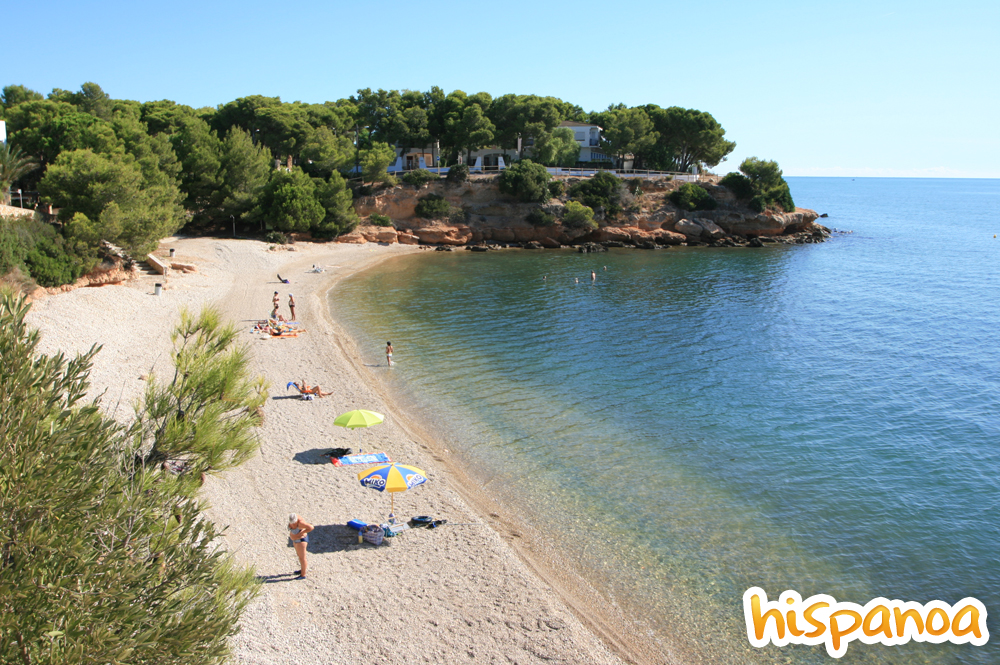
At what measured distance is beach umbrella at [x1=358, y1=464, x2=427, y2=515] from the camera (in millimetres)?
13711

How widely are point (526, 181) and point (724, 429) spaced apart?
47.5 m

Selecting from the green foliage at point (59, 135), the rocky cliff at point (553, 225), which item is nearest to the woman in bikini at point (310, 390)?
the green foliage at point (59, 135)

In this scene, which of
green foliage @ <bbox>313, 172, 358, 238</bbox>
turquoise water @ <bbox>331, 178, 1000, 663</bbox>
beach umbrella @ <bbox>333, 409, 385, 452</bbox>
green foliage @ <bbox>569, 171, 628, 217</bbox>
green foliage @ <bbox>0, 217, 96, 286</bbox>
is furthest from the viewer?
green foliage @ <bbox>569, 171, 628, 217</bbox>

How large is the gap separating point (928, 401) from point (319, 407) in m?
22.8

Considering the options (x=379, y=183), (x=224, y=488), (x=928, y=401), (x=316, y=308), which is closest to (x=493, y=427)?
(x=224, y=488)

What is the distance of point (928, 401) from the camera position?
23172 millimetres

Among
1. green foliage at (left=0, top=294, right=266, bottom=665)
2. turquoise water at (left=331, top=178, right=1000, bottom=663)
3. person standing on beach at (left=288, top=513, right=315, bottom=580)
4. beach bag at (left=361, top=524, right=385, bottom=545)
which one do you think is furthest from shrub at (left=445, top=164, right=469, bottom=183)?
green foliage at (left=0, top=294, right=266, bottom=665)

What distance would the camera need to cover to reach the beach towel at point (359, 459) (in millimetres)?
16375

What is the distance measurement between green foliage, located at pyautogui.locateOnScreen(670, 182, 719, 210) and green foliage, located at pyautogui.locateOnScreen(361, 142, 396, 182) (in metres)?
32.0

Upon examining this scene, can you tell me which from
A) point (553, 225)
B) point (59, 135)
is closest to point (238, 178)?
point (59, 135)

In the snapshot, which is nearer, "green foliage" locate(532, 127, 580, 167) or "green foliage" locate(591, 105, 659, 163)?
"green foliage" locate(532, 127, 580, 167)

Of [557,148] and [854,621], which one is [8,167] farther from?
[557,148]

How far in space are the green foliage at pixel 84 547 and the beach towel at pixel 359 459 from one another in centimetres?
947

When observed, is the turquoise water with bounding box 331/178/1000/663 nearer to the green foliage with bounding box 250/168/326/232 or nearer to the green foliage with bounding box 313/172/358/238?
the green foliage with bounding box 250/168/326/232
